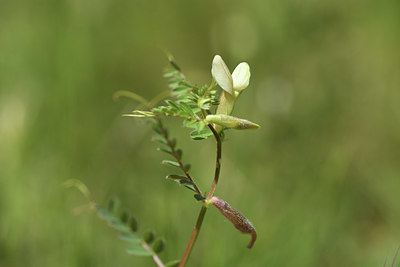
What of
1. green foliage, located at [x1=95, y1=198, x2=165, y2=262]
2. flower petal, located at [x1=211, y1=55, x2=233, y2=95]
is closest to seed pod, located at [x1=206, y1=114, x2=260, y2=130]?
flower petal, located at [x1=211, y1=55, x2=233, y2=95]

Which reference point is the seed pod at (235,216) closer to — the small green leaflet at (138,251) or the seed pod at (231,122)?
the seed pod at (231,122)

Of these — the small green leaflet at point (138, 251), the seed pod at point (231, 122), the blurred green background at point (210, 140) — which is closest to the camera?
the seed pod at point (231, 122)

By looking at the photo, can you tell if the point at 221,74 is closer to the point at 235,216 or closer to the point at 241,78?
the point at 241,78

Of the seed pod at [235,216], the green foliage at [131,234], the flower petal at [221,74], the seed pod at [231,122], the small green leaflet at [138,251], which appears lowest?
the small green leaflet at [138,251]

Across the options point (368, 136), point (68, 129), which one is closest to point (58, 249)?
point (68, 129)

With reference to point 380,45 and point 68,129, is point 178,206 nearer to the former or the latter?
point 68,129

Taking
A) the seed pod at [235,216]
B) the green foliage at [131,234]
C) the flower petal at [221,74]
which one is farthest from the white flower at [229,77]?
the green foliage at [131,234]
